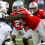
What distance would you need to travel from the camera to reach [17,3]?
490 centimetres

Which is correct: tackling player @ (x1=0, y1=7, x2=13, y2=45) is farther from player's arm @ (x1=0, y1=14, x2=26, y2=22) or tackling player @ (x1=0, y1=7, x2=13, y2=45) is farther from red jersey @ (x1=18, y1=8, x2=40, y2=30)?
red jersey @ (x1=18, y1=8, x2=40, y2=30)

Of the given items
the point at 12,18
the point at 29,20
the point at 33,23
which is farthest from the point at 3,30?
the point at 33,23

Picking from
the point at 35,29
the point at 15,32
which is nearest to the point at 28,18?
the point at 35,29

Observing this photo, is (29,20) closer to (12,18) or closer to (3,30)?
(12,18)

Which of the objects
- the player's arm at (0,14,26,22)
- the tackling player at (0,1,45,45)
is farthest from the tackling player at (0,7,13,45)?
the tackling player at (0,1,45,45)

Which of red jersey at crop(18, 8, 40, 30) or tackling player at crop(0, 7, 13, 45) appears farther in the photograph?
red jersey at crop(18, 8, 40, 30)

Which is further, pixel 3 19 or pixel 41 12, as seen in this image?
pixel 41 12

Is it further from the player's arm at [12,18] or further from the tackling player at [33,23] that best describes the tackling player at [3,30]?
the tackling player at [33,23]

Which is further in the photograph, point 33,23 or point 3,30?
point 33,23

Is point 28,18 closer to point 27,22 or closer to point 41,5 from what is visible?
point 27,22

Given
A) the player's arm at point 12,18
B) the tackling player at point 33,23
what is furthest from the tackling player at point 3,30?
the tackling player at point 33,23

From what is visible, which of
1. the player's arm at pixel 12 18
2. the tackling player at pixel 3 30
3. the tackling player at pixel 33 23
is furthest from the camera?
the tackling player at pixel 33 23

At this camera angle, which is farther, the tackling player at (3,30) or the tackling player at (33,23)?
the tackling player at (33,23)

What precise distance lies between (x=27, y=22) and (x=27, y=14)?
0.23m
